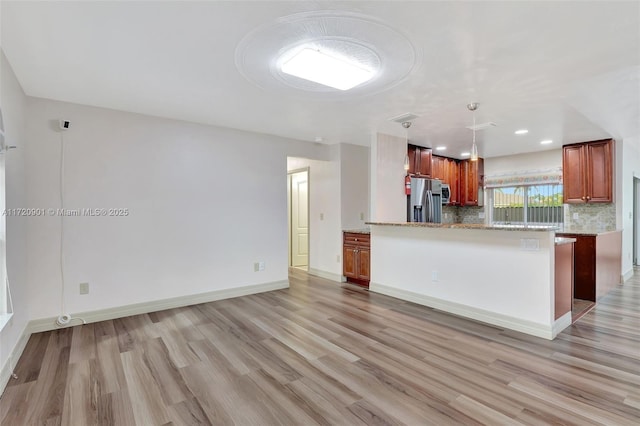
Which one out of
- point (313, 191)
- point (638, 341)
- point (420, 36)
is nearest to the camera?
point (420, 36)

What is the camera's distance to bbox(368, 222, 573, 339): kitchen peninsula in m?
3.07

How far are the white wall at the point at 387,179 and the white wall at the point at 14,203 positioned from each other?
4.00 metres

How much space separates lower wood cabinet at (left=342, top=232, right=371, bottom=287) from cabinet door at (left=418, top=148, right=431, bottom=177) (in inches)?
68.5

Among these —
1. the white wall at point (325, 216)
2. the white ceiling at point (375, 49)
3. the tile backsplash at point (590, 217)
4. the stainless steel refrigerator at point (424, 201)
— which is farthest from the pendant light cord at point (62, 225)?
the tile backsplash at point (590, 217)

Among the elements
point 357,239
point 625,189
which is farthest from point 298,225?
point 625,189

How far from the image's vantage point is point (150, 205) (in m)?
3.85

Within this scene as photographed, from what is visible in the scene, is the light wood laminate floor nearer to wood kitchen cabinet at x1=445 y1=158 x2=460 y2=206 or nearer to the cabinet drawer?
the cabinet drawer

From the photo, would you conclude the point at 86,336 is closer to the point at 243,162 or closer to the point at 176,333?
the point at 176,333

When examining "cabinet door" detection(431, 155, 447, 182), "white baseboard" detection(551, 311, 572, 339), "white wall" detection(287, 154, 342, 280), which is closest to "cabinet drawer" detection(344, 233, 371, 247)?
"white wall" detection(287, 154, 342, 280)

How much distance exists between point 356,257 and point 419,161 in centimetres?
212

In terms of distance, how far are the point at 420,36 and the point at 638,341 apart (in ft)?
11.2

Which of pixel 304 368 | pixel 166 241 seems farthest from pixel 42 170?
pixel 304 368

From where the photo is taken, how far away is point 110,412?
6.39ft

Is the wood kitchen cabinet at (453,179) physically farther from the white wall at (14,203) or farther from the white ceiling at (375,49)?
the white wall at (14,203)
